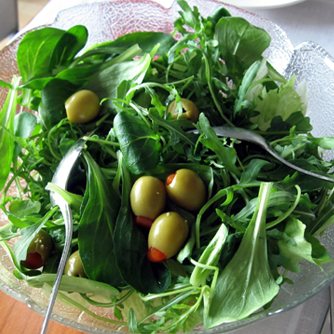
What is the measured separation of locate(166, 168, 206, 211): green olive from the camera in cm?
50

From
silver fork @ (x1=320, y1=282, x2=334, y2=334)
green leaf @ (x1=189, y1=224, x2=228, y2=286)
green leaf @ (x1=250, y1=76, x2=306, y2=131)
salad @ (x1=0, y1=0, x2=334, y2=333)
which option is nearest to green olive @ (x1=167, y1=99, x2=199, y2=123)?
salad @ (x1=0, y1=0, x2=334, y2=333)

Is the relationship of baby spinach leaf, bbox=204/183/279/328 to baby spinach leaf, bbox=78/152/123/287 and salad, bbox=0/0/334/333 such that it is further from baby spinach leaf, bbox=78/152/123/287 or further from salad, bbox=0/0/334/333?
baby spinach leaf, bbox=78/152/123/287

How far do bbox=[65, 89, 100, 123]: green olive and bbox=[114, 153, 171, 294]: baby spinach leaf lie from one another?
20 centimetres

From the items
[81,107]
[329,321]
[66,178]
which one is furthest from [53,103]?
[329,321]

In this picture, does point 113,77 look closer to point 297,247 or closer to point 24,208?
point 24,208

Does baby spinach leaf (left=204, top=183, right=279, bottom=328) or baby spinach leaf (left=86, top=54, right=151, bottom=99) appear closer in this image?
baby spinach leaf (left=204, top=183, right=279, bottom=328)

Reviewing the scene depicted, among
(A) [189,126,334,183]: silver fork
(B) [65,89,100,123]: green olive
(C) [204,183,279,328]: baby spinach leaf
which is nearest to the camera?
(C) [204,183,279,328]: baby spinach leaf

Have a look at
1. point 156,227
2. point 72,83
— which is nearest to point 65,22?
point 72,83

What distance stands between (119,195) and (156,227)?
3.8 inches

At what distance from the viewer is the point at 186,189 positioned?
499 mm

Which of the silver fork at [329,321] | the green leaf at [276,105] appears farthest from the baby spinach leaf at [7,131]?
the silver fork at [329,321]

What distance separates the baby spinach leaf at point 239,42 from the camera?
66 centimetres

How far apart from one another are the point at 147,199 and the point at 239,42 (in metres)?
0.37

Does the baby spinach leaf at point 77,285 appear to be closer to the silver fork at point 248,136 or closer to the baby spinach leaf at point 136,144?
the baby spinach leaf at point 136,144
